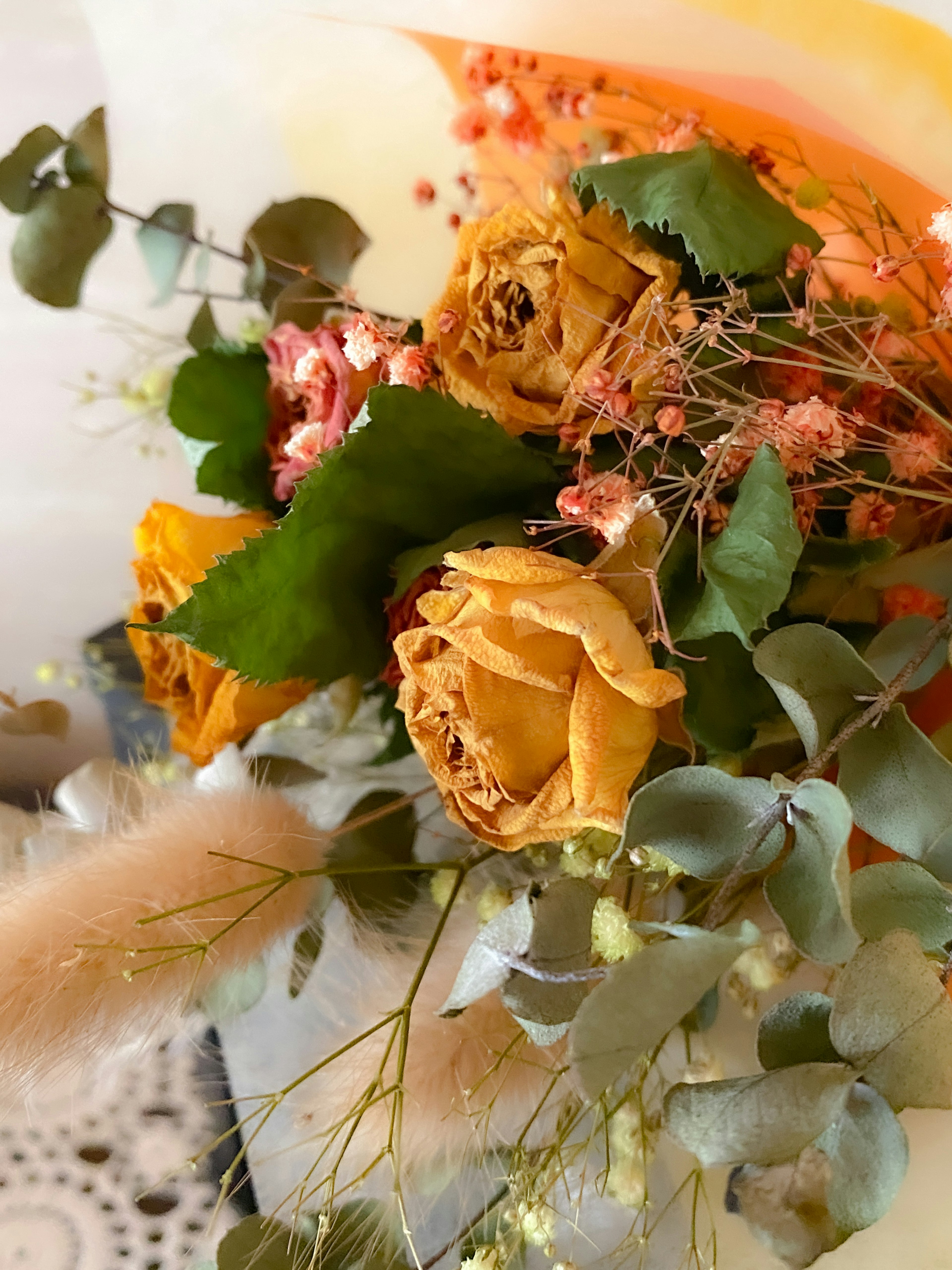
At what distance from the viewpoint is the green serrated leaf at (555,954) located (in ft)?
1.11

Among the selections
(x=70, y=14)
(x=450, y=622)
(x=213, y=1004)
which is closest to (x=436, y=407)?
(x=450, y=622)

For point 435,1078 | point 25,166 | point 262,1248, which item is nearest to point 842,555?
point 435,1078

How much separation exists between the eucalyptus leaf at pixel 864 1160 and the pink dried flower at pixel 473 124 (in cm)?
46

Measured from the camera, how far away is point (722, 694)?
40 cm

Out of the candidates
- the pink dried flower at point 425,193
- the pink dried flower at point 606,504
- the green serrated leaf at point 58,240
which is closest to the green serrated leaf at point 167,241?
the green serrated leaf at point 58,240

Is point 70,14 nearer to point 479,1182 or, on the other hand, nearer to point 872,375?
point 872,375

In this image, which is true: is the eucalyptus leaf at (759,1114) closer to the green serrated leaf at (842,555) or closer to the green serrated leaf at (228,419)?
the green serrated leaf at (842,555)

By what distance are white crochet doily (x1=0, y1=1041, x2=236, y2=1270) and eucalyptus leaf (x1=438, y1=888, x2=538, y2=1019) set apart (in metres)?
0.30

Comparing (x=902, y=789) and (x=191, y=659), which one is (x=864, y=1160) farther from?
(x=191, y=659)

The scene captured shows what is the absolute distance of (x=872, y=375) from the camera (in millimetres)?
356

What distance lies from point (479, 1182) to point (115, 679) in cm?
42

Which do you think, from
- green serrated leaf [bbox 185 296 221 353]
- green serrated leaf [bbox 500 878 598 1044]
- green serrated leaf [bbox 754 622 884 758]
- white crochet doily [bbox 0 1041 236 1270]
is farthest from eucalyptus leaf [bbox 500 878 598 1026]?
green serrated leaf [bbox 185 296 221 353]

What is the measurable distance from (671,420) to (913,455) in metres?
0.11

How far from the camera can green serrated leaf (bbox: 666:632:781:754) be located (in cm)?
39
